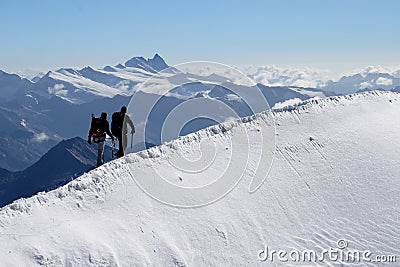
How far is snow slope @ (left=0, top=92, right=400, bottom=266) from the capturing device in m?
20.2

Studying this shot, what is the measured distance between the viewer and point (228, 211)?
2559cm

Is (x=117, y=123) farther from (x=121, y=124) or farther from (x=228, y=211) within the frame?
(x=228, y=211)

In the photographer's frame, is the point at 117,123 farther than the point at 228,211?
Yes

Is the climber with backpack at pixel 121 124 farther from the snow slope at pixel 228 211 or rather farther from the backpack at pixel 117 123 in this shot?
the snow slope at pixel 228 211

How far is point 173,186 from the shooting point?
26562mm

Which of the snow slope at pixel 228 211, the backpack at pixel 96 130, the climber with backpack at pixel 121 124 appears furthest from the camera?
the climber with backpack at pixel 121 124

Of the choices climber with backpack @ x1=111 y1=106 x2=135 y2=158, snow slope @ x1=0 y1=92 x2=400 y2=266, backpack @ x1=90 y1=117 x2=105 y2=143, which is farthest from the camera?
climber with backpack @ x1=111 y1=106 x2=135 y2=158

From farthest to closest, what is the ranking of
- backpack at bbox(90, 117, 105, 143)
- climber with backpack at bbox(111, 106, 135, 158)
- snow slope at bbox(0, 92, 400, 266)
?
climber with backpack at bbox(111, 106, 135, 158) → backpack at bbox(90, 117, 105, 143) → snow slope at bbox(0, 92, 400, 266)

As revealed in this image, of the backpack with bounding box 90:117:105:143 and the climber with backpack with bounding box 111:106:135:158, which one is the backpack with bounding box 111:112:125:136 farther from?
the backpack with bounding box 90:117:105:143

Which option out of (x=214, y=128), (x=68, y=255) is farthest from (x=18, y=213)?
(x=214, y=128)

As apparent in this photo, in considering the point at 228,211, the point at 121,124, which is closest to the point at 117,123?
the point at 121,124

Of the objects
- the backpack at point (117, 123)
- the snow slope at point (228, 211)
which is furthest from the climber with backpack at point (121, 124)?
the snow slope at point (228, 211)

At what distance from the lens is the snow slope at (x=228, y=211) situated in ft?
66.1

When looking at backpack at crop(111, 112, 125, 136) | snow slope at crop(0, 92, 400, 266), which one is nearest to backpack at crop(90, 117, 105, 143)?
backpack at crop(111, 112, 125, 136)
